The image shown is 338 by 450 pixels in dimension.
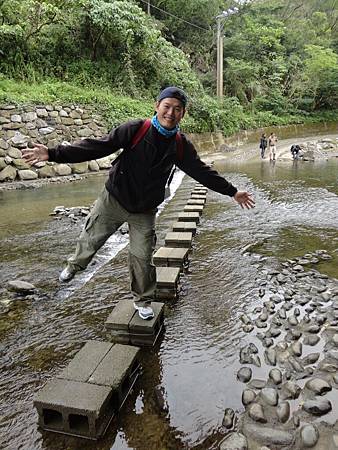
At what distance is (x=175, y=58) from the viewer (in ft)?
76.0

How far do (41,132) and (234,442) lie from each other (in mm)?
14973

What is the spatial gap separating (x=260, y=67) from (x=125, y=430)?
3278 cm

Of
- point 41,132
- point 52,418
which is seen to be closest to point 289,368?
point 52,418

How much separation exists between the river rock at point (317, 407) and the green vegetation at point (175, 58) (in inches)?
596

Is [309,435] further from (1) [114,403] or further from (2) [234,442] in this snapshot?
(1) [114,403]

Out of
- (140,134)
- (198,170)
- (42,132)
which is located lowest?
(198,170)

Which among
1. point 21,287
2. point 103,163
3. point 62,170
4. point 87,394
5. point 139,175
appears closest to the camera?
point 87,394

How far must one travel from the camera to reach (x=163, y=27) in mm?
26812

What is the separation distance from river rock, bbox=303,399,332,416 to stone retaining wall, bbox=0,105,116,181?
41.7ft

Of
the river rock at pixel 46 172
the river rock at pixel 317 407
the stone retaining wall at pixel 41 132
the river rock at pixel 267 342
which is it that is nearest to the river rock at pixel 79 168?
the stone retaining wall at pixel 41 132

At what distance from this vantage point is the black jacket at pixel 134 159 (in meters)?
3.01

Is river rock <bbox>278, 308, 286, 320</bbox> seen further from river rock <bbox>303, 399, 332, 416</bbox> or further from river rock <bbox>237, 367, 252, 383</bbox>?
river rock <bbox>303, 399, 332, 416</bbox>

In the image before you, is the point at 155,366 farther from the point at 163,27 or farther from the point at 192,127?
the point at 163,27

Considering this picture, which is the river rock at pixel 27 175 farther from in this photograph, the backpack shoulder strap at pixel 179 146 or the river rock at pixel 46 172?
the backpack shoulder strap at pixel 179 146
